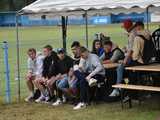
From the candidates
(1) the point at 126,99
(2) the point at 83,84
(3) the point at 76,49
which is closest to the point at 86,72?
(2) the point at 83,84

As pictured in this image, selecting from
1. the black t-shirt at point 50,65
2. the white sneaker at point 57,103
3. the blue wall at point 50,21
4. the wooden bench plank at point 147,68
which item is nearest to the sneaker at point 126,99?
the wooden bench plank at point 147,68

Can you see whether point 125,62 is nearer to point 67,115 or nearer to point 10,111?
point 67,115

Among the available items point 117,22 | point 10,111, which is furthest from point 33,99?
point 117,22

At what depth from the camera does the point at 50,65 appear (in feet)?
40.3

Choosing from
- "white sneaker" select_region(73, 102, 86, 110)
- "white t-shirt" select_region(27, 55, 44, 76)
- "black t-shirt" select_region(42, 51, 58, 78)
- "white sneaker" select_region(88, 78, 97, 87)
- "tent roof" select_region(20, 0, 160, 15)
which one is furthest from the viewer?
"white t-shirt" select_region(27, 55, 44, 76)

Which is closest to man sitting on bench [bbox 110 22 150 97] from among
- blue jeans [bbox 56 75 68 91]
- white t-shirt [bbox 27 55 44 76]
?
blue jeans [bbox 56 75 68 91]

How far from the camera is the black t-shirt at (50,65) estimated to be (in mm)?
12172

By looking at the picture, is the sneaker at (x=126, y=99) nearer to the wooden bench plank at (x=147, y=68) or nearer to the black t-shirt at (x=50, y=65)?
the wooden bench plank at (x=147, y=68)

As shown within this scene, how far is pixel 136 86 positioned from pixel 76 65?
1.44 m

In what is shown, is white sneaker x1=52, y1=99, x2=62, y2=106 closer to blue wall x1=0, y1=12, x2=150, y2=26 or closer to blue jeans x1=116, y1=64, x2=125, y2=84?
blue jeans x1=116, y1=64, x2=125, y2=84

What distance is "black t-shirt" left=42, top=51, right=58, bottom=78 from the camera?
12.2m

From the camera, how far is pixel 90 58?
37.9 ft

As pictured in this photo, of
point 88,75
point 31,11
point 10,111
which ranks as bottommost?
point 10,111

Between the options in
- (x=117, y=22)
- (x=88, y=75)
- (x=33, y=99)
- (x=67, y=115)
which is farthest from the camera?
(x=117, y=22)
